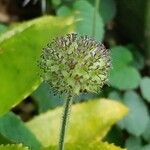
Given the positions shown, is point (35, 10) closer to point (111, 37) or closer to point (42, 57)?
point (111, 37)

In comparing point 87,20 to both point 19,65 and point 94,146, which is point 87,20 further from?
point 94,146

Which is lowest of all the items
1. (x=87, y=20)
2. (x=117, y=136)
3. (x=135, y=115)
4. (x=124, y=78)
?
(x=117, y=136)

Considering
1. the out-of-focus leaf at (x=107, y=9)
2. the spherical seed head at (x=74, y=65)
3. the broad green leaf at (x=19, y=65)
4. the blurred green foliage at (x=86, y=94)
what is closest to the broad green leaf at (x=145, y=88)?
the blurred green foliage at (x=86, y=94)

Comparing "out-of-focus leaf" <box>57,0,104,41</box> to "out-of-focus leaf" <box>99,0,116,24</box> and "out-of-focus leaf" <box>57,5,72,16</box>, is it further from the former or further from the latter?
"out-of-focus leaf" <box>99,0,116,24</box>

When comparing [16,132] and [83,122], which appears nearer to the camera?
[16,132]

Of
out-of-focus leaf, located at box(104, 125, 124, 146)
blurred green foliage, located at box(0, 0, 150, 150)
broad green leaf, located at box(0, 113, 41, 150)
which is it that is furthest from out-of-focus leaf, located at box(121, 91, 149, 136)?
broad green leaf, located at box(0, 113, 41, 150)

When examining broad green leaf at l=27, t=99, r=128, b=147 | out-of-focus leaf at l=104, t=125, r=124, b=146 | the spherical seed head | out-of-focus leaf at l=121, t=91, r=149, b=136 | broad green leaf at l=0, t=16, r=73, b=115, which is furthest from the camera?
out-of-focus leaf at l=104, t=125, r=124, b=146

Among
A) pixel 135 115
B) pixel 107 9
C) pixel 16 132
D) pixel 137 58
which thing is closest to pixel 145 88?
pixel 135 115
